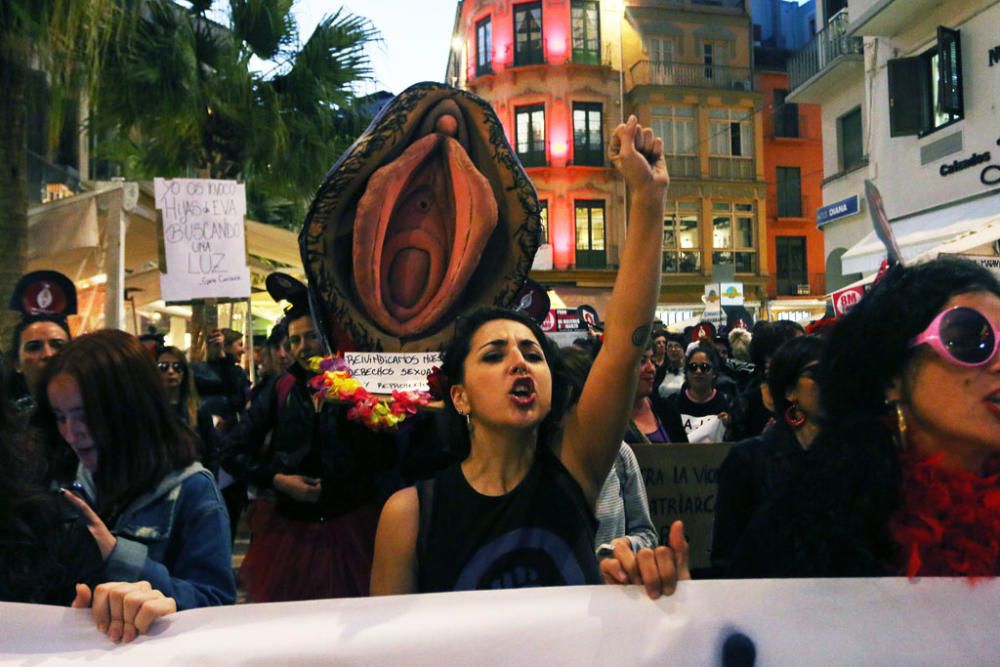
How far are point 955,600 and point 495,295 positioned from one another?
154cm

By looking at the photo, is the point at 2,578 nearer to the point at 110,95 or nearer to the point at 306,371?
A: the point at 306,371

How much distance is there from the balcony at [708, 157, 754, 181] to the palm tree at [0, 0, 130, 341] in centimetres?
2648

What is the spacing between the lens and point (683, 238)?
3028cm

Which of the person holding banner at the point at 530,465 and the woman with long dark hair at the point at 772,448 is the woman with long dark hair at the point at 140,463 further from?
the woman with long dark hair at the point at 772,448

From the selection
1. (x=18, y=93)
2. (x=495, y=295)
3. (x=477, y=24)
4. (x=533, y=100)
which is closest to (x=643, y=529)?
(x=495, y=295)

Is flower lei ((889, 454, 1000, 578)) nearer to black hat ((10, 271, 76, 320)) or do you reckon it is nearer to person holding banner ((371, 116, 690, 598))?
person holding banner ((371, 116, 690, 598))

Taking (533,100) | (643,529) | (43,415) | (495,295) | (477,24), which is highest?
(477,24)

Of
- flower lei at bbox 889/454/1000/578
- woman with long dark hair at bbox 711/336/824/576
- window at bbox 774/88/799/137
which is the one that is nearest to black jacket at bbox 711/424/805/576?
woman with long dark hair at bbox 711/336/824/576

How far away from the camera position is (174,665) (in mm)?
1448

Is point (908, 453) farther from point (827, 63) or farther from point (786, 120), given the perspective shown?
point (786, 120)

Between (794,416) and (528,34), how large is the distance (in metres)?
29.6

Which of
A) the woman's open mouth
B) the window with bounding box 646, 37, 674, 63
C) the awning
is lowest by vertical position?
the woman's open mouth

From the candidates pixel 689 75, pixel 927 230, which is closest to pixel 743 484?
pixel 927 230

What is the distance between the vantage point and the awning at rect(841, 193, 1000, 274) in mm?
11679
